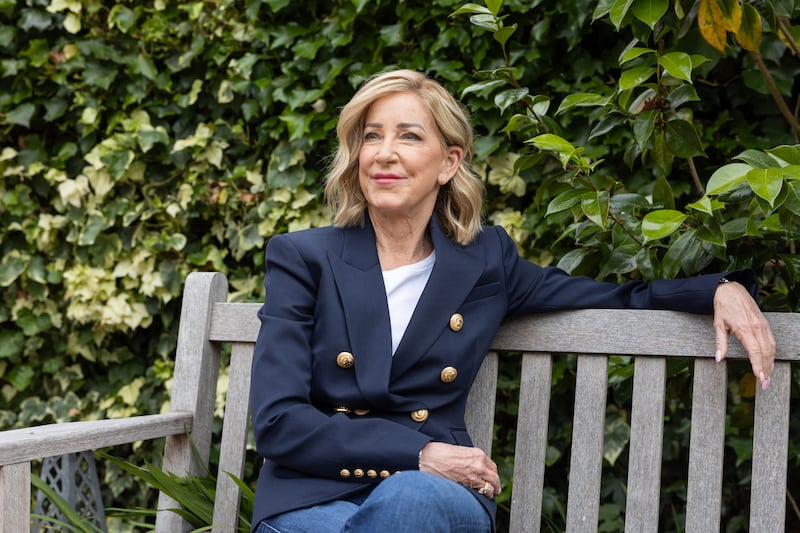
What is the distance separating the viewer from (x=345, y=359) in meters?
2.00

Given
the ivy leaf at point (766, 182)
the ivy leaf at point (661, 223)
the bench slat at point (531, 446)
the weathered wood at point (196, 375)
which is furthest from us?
the weathered wood at point (196, 375)

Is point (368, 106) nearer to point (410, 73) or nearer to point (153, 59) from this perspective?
point (410, 73)

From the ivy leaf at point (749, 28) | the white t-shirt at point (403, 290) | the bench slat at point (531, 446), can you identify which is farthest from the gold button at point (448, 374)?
the ivy leaf at point (749, 28)

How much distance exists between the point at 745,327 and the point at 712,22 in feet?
2.20

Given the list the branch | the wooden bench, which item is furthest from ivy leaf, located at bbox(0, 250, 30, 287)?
the branch

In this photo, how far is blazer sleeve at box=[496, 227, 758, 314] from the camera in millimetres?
2029

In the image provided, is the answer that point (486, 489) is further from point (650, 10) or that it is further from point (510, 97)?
point (650, 10)

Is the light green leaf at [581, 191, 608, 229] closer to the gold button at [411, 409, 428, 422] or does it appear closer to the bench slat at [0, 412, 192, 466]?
the gold button at [411, 409, 428, 422]

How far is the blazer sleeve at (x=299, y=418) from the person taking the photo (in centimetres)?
186

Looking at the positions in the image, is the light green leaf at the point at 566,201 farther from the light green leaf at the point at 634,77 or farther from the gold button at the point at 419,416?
the gold button at the point at 419,416

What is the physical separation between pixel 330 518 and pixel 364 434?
179 mm

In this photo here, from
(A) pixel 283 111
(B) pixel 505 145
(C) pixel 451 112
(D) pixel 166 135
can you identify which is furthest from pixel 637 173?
(D) pixel 166 135

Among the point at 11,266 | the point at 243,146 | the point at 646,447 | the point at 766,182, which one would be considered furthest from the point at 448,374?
the point at 11,266

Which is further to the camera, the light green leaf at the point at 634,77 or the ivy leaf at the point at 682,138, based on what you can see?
the ivy leaf at the point at 682,138
